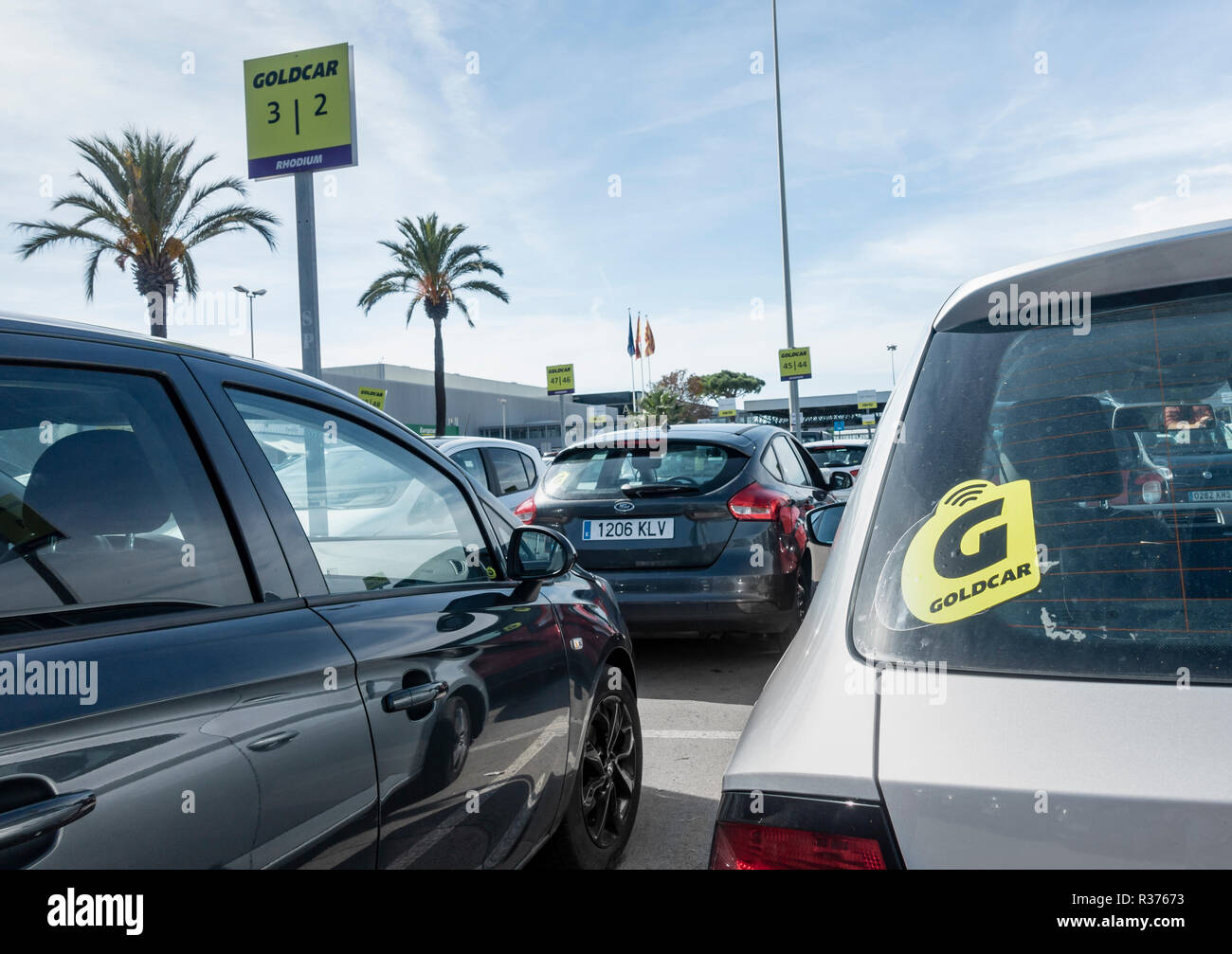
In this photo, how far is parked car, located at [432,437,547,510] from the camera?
8633mm

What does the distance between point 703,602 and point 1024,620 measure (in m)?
4.35

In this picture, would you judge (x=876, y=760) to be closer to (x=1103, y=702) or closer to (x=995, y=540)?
(x=1103, y=702)

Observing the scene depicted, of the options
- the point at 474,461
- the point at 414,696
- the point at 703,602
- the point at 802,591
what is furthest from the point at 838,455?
the point at 414,696

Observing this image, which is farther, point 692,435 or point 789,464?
point 789,464

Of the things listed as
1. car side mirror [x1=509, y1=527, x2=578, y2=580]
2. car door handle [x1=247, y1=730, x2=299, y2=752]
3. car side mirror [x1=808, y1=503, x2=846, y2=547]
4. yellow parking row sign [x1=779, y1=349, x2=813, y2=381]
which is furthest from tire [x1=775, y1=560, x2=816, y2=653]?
yellow parking row sign [x1=779, y1=349, x2=813, y2=381]

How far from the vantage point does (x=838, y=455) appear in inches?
572

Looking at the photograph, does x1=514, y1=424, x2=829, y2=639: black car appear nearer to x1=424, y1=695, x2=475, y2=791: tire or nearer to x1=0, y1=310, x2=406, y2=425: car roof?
x1=424, y1=695, x2=475, y2=791: tire

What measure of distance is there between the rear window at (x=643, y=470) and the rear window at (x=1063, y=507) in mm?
4204

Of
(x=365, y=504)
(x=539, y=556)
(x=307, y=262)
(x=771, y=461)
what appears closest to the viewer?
(x=365, y=504)

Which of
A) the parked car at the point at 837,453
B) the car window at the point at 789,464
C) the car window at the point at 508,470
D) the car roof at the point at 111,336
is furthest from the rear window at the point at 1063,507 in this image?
the parked car at the point at 837,453

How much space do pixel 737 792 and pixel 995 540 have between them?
523mm

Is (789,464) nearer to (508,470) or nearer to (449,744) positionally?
(508,470)

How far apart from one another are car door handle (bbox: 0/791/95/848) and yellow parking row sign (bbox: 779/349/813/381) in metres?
20.5

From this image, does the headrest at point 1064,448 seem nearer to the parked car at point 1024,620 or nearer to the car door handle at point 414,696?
the parked car at point 1024,620
